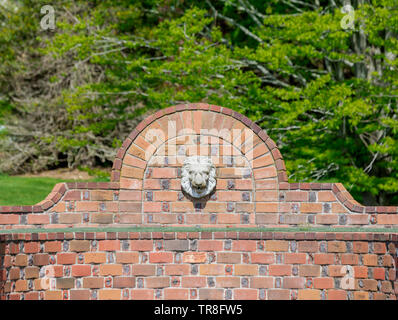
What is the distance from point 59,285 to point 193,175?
1967mm

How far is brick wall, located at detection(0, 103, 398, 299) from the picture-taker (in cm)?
577

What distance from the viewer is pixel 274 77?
12250 mm

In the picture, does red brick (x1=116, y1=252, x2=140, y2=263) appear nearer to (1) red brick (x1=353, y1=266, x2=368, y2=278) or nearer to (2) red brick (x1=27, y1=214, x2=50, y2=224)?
(2) red brick (x1=27, y1=214, x2=50, y2=224)

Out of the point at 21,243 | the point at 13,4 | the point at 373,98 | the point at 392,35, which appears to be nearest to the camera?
the point at 21,243

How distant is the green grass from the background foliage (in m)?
1.56

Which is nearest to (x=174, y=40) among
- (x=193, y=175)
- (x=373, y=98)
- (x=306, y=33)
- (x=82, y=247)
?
(x=306, y=33)

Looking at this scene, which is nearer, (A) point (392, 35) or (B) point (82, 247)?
(B) point (82, 247)

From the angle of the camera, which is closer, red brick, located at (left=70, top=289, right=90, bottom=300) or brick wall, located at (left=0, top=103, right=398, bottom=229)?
red brick, located at (left=70, top=289, right=90, bottom=300)

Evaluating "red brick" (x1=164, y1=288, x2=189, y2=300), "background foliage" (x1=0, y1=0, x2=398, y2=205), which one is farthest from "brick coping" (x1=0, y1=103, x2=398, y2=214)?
"background foliage" (x1=0, y1=0, x2=398, y2=205)

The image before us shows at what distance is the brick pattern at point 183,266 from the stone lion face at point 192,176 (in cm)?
90

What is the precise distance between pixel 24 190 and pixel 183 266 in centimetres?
1046

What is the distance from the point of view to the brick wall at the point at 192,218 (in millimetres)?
5773

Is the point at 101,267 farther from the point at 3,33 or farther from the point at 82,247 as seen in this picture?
the point at 3,33

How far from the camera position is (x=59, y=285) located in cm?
581
